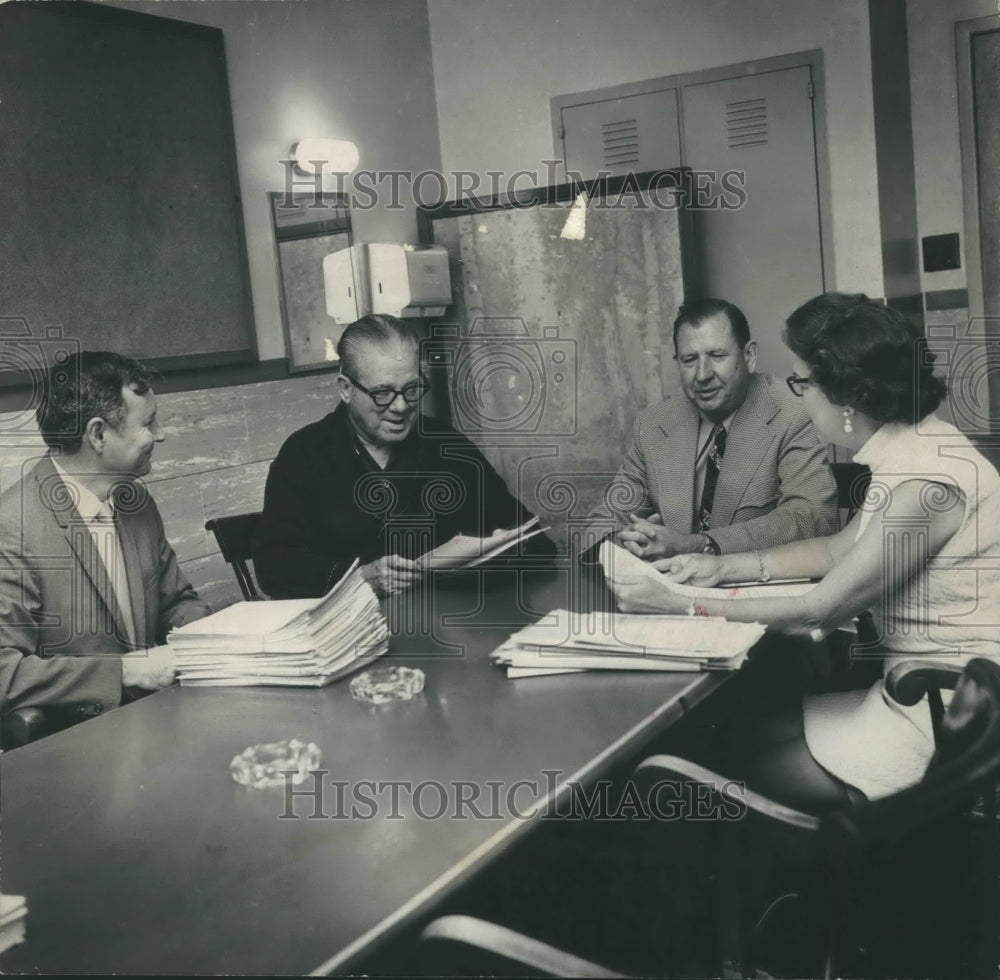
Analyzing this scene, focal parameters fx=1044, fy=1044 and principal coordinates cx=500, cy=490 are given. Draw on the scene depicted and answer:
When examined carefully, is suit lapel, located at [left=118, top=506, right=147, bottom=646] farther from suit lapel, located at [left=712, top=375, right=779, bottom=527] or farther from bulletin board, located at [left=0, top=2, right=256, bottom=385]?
suit lapel, located at [left=712, top=375, right=779, bottom=527]

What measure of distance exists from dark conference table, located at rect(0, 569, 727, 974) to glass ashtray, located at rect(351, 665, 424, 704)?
0.07ft

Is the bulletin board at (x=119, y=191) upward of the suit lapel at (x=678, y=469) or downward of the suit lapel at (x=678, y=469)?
upward

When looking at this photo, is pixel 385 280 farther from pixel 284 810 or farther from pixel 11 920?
pixel 11 920

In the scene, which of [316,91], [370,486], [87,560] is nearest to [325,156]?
[316,91]

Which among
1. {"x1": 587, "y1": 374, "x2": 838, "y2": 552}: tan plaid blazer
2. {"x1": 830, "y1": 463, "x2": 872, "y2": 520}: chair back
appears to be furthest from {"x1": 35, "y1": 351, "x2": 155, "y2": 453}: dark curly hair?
{"x1": 830, "y1": 463, "x2": 872, "y2": 520}: chair back

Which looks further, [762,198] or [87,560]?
[762,198]

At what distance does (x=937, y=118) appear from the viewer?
4.25 meters

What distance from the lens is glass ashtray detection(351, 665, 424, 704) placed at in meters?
1.75

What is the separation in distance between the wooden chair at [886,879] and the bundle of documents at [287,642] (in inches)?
24.7

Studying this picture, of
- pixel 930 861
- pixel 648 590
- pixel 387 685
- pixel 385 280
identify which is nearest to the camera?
pixel 930 861

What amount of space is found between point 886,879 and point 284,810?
0.89m

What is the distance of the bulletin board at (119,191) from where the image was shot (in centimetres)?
331

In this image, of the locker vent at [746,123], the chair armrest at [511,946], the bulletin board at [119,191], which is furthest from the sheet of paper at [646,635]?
the locker vent at [746,123]

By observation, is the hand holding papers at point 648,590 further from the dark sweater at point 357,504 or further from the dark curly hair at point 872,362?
the dark sweater at point 357,504
